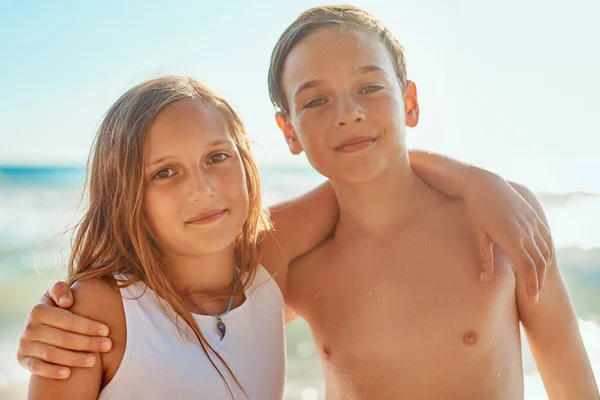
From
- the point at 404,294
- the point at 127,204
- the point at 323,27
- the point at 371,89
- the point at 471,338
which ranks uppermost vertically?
the point at 323,27

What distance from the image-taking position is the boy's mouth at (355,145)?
84.0 inches

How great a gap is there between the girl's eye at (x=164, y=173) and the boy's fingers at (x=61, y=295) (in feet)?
1.30

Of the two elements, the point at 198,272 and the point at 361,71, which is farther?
the point at 361,71

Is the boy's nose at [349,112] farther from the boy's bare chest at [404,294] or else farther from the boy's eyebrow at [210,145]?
the boy's bare chest at [404,294]

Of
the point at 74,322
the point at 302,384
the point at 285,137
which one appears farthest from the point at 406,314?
the point at 302,384

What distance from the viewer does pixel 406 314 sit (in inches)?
86.7

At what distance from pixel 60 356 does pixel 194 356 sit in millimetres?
373

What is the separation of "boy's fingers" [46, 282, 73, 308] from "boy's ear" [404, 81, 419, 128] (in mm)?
1373

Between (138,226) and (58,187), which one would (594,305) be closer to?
(138,226)

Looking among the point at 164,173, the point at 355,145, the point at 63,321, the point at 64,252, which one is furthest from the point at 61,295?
the point at 64,252

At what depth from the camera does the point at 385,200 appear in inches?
93.5

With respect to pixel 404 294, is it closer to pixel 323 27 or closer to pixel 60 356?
pixel 323 27

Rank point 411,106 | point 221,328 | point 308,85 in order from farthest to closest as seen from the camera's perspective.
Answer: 1. point 411,106
2. point 308,85
3. point 221,328

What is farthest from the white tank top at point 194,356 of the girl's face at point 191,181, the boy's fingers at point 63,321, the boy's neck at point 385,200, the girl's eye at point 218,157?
the boy's neck at point 385,200
